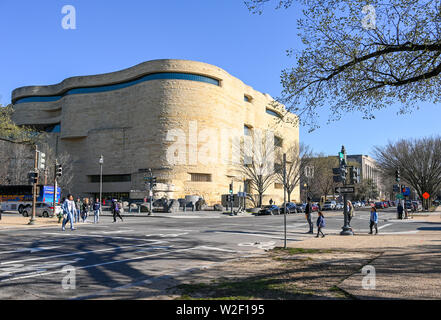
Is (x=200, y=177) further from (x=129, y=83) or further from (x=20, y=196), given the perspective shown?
(x=20, y=196)

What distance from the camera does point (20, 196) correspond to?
42.5m

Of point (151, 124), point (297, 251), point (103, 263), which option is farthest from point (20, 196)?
point (297, 251)

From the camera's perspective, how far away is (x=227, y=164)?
7094 centimetres

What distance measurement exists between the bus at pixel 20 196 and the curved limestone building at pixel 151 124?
843 inches

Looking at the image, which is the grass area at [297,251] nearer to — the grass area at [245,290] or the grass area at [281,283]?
the grass area at [281,283]

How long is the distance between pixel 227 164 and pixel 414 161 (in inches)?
1329

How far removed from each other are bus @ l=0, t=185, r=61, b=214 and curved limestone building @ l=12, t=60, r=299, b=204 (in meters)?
21.4

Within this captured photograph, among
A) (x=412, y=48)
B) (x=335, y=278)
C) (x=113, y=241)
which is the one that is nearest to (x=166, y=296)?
(x=335, y=278)

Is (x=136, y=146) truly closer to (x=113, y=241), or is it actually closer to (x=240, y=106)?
(x=240, y=106)

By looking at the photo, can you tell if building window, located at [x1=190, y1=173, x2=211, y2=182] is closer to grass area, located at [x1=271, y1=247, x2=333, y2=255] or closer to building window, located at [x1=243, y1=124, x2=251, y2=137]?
building window, located at [x1=243, y1=124, x2=251, y2=137]

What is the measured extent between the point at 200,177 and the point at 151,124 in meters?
13.5

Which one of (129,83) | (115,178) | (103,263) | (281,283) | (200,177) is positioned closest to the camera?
(281,283)

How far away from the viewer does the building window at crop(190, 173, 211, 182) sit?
221ft
